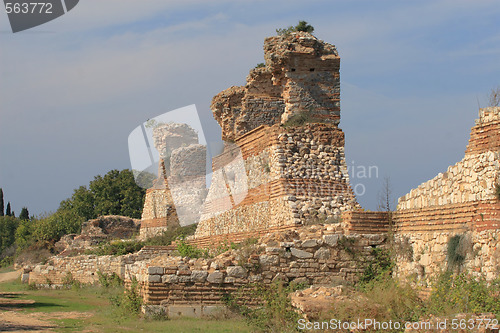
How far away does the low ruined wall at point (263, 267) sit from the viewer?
12523 millimetres

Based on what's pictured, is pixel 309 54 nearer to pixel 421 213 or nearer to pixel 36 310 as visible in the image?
pixel 421 213

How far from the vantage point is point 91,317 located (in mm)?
14156

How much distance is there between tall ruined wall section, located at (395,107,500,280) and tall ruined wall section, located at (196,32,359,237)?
11.6 ft

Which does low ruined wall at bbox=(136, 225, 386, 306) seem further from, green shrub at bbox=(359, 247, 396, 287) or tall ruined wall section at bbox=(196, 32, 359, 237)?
tall ruined wall section at bbox=(196, 32, 359, 237)

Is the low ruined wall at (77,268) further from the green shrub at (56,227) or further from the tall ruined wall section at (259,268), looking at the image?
the green shrub at (56,227)

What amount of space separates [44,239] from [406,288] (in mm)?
31152

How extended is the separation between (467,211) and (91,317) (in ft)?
26.9

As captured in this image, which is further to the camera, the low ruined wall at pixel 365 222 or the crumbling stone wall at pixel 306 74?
the crumbling stone wall at pixel 306 74

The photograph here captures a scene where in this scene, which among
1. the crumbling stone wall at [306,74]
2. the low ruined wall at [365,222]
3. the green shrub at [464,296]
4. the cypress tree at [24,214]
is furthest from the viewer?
the cypress tree at [24,214]

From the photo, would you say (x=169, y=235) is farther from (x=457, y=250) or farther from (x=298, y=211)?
(x=457, y=250)

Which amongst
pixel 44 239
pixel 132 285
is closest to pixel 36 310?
pixel 132 285

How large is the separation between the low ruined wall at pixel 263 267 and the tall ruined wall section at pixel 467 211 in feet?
3.96

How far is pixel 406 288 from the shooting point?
35.6ft

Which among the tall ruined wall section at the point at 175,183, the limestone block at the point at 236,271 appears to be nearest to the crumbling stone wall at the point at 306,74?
the limestone block at the point at 236,271
